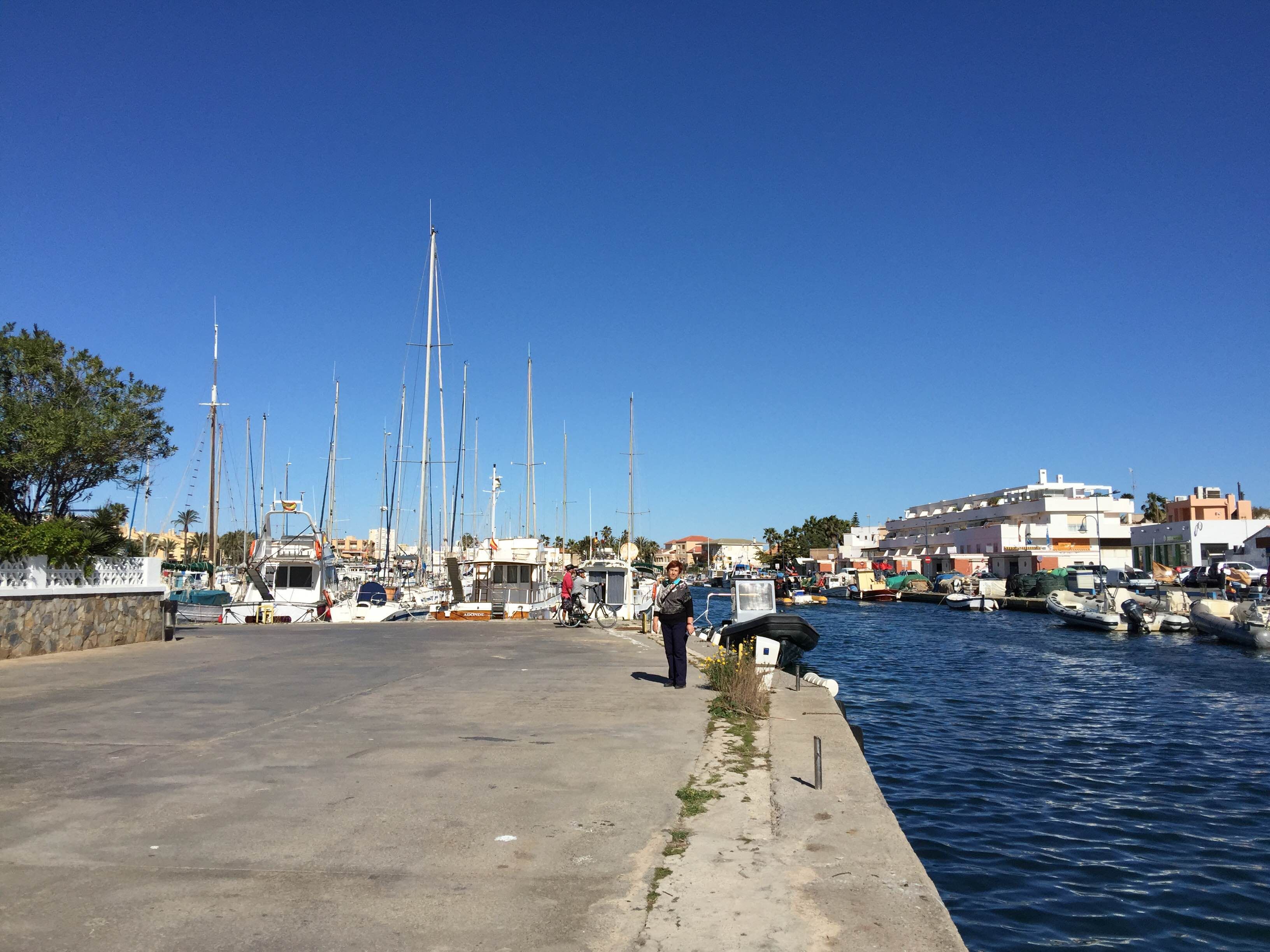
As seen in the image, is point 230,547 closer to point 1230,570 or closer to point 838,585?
point 838,585

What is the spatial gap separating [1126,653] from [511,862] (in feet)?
120

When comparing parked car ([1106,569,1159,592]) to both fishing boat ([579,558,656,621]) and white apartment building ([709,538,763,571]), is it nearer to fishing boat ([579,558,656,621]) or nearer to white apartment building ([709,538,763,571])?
fishing boat ([579,558,656,621])

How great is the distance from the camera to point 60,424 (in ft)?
66.1

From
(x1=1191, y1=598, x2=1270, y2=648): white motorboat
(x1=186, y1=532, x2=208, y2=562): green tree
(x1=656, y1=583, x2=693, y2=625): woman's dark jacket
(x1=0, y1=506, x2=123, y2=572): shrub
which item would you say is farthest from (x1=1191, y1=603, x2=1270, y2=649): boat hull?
(x1=186, y1=532, x2=208, y2=562): green tree

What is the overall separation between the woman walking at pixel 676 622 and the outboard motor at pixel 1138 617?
39.8 meters

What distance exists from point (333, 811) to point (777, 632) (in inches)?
483

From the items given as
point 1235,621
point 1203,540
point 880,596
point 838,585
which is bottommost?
point 880,596

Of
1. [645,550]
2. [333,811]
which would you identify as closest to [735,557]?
[645,550]

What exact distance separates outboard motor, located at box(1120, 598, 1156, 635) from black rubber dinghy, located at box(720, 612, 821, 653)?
3431 cm

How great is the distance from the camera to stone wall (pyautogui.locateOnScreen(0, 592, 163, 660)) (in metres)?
17.4

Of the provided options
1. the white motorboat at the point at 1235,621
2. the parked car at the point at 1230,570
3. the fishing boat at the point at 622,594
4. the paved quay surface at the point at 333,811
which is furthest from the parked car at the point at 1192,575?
the paved quay surface at the point at 333,811

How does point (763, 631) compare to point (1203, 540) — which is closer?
point (763, 631)

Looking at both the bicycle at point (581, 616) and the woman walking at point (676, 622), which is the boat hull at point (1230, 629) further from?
the woman walking at point (676, 622)

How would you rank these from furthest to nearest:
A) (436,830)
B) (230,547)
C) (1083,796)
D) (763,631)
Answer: (230,547) < (763,631) < (1083,796) < (436,830)
